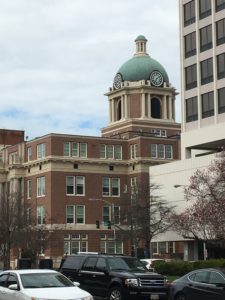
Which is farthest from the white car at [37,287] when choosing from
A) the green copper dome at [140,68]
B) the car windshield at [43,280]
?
the green copper dome at [140,68]

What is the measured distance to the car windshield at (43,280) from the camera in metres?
19.0

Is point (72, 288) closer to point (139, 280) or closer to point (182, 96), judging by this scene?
point (139, 280)

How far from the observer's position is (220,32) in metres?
69.8

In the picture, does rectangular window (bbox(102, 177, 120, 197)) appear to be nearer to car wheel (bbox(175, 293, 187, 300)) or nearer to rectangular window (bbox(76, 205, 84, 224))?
rectangular window (bbox(76, 205, 84, 224))

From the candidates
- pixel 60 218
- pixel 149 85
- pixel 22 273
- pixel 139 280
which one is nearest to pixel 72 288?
pixel 22 273

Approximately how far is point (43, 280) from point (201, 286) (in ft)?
16.3

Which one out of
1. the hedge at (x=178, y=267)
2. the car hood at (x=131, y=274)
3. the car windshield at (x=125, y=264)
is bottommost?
the hedge at (x=178, y=267)

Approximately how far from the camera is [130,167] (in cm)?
10000

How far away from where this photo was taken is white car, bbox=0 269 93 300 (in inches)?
704

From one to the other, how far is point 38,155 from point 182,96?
1204 inches

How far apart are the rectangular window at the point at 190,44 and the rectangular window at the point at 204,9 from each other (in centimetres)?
234

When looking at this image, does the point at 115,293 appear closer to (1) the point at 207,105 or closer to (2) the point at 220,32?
(1) the point at 207,105

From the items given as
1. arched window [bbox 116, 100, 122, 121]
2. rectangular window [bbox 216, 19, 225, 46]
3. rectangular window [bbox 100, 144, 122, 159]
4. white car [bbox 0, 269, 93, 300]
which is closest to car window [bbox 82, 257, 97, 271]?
white car [bbox 0, 269, 93, 300]

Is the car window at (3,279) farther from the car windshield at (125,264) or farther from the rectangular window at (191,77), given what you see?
the rectangular window at (191,77)
